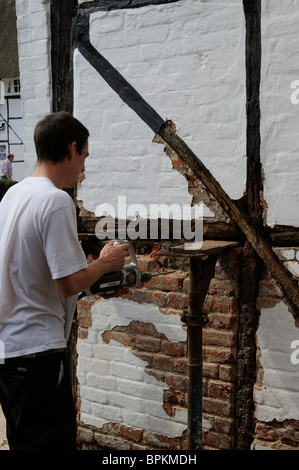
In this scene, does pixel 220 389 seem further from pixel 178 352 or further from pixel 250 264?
pixel 250 264

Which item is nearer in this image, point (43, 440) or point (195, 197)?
point (43, 440)

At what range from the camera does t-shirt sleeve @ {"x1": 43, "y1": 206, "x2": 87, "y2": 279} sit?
6.08 ft

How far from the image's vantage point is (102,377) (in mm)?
3068

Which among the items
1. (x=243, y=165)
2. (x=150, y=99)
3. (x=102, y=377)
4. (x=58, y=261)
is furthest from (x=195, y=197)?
(x=102, y=377)

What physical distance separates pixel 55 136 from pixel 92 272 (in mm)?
616

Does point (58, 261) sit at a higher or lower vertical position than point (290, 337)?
higher

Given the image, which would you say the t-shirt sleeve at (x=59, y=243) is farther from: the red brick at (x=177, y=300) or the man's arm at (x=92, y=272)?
the red brick at (x=177, y=300)

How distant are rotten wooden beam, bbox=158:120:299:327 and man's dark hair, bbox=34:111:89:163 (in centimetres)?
75

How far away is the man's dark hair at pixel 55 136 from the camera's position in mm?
2055

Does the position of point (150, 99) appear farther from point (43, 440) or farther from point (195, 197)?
point (43, 440)

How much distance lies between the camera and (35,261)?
192 centimetres

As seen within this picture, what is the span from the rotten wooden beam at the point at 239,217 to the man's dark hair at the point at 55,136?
75 cm
